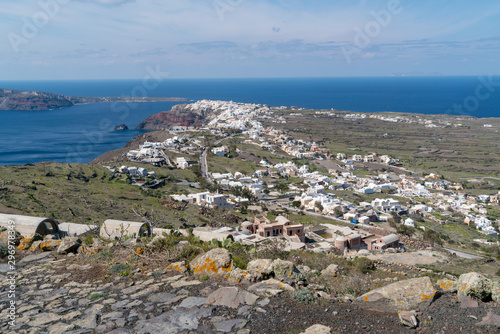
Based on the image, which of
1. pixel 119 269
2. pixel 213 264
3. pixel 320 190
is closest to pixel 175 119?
pixel 320 190

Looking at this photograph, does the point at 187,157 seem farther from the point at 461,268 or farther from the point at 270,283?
the point at 270,283

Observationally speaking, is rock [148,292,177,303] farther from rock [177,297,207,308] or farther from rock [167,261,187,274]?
rock [167,261,187,274]

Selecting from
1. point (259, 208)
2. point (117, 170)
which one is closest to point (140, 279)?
point (259, 208)

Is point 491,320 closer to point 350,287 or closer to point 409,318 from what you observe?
point 409,318

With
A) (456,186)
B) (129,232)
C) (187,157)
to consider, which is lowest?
(456,186)

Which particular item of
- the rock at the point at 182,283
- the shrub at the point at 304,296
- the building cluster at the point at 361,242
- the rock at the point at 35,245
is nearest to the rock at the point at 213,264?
the rock at the point at 182,283

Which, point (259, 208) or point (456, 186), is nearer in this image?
point (259, 208)

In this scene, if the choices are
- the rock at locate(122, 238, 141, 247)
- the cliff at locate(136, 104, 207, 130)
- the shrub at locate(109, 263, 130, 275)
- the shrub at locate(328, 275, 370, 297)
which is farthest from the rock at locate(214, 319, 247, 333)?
the cliff at locate(136, 104, 207, 130)

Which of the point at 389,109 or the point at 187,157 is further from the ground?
the point at 389,109
